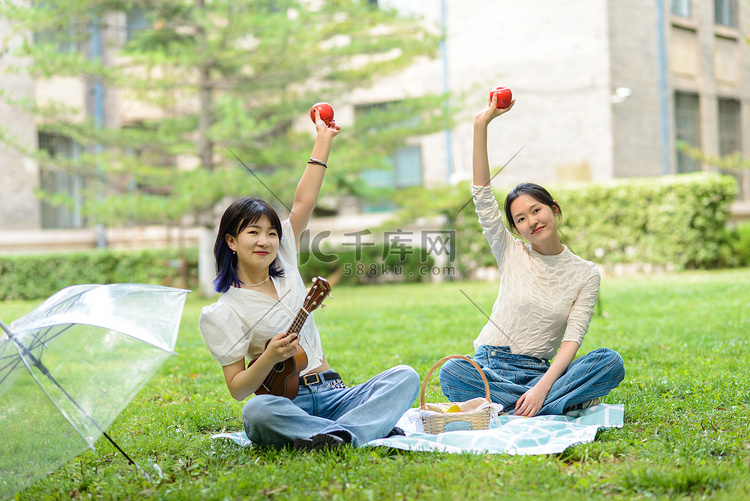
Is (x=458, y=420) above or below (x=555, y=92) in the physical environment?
below

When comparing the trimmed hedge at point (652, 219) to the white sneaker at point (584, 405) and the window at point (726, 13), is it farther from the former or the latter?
the white sneaker at point (584, 405)

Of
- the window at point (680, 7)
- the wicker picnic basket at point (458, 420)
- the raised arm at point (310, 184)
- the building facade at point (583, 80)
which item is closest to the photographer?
the wicker picnic basket at point (458, 420)

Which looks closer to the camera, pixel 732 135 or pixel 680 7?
pixel 680 7

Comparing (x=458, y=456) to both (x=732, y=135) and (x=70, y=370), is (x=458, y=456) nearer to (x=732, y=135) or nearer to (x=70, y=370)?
(x=70, y=370)

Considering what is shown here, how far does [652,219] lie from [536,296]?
31.2ft

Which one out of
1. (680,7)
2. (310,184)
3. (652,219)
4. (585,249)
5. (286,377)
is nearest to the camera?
(286,377)

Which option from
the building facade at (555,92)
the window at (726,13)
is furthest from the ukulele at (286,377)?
the window at (726,13)

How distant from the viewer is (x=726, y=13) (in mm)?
16047

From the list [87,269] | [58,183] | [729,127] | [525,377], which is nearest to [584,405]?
[525,377]

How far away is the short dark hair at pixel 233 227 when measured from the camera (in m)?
2.97

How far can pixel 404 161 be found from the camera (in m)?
15.9

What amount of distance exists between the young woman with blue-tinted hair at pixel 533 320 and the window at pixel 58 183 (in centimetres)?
1243

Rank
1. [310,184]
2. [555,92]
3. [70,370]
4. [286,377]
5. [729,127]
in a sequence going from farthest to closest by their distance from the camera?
[729,127] → [555,92] → [310,184] → [286,377] → [70,370]

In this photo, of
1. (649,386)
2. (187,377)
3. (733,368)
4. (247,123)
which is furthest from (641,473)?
(247,123)
